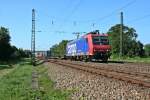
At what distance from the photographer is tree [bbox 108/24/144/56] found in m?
133

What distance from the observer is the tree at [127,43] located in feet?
437

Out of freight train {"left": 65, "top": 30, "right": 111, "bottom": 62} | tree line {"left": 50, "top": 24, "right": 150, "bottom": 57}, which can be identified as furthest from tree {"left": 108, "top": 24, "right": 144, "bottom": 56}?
freight train {"left": 65, "top": 30, "right": 111, "bottom": 62}

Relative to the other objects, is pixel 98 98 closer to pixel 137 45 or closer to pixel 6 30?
pixel 6 30

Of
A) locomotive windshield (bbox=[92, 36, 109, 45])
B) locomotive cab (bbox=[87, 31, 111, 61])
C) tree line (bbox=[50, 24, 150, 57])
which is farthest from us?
tree line (bbox=[50, 24, 150, 57])

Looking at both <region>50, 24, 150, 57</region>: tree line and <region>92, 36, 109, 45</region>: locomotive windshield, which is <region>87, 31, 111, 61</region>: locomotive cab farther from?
<region>50, 24, 150, 57</region>: tree line

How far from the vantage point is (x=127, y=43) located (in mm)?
139000

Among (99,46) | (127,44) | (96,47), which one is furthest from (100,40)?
(127,44)

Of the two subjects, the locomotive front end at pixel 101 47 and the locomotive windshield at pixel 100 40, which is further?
the locomotive windshield at pixel 100 40

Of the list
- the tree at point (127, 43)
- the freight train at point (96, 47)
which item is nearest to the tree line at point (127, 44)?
the tree at point (127, 43)

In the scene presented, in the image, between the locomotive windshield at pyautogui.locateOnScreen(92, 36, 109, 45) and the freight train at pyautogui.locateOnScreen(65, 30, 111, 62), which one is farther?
the locomotive windshield at pyautogui.locateOnScreen(92, 36, 109, 45)

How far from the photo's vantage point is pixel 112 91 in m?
14.8

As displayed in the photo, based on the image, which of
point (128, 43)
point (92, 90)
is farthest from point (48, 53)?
point (92, 90)

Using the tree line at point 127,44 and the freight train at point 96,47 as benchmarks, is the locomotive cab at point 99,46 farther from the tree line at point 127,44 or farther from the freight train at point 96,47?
the tree line at point 127,44

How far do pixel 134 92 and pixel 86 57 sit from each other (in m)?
38.9
